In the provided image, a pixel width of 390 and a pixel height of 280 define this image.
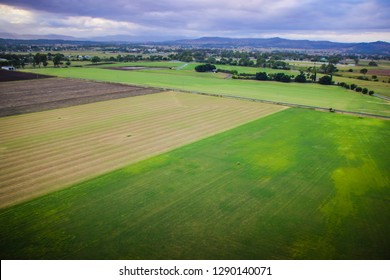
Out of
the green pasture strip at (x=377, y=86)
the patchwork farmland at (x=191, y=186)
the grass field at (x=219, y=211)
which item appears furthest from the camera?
the green pasture strip at (x=377, y=86)

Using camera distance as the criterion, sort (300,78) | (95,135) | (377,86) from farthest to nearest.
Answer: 1. (300,78)
2. (377,86)
3. (95,135)

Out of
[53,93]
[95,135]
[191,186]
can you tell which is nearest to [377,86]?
[95,135]

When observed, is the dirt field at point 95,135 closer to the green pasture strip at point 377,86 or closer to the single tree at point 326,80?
the green pasture strip at point 377,86

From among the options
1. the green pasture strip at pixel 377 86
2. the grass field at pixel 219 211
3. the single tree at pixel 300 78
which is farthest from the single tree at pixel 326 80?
the grass field at pixel 219 211

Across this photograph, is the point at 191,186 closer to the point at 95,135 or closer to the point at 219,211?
the point at 219,211

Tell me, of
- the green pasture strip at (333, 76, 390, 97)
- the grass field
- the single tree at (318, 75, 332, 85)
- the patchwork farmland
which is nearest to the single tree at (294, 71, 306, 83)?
the single tree at (318, 75, 332, 85)

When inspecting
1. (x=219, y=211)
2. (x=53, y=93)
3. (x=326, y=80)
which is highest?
(x=326, y=80)
